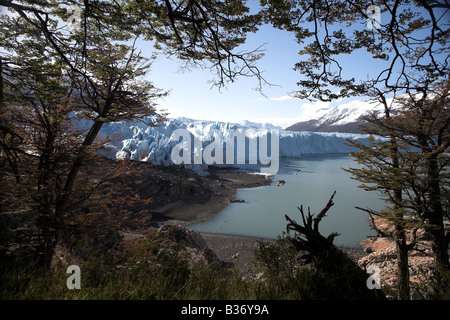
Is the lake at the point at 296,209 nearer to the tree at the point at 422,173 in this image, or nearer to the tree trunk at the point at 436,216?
the tree at the point at 422,173

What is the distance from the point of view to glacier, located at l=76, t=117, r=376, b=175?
2820cm

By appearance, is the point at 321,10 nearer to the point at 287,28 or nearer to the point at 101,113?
the point at 287,28

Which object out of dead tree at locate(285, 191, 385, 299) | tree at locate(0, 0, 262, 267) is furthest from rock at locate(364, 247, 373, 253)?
tree at locate(0, 0, 262, 267)

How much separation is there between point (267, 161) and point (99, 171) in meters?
38.0

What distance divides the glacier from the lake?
601 centimetres

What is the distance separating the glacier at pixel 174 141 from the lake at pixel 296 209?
6009 mm

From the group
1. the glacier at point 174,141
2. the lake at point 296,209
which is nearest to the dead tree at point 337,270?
the lake at point 296,209

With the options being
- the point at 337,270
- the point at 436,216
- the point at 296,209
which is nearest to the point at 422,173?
the point at 436,216

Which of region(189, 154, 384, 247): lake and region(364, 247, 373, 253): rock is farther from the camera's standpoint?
region(189, 154, 384, 247): lake

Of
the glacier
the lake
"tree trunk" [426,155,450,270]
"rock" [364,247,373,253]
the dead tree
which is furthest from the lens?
the glacier

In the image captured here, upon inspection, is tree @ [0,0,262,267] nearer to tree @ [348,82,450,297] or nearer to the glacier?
tree @ [348,82,450,297]

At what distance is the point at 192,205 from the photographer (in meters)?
20.8

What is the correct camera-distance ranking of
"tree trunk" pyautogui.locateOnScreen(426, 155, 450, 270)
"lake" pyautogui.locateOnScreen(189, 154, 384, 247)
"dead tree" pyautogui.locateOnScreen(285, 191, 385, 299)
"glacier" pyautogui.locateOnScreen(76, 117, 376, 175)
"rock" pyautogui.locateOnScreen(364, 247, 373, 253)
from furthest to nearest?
"glacier" pyautogui.locateOnScreen(76, 117, 376, 175), "lake" pyautogui.locateOnScreen(189, 154, 384, 247), "rock" pyautogui.locateOnScreen(364, 247, 373, 253), "tree trunk" pyautogui.locateOnScreen(426, 155, 450, 270), "dead tree" pyautogui.locateOnScreen(285, 191, 385, 299)

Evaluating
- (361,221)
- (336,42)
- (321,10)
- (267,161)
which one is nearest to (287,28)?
(321,10)
